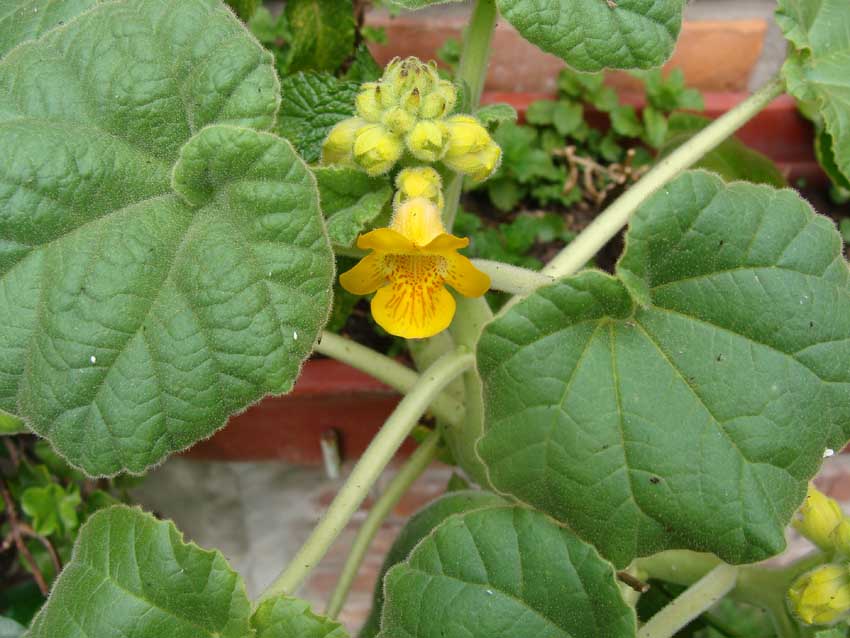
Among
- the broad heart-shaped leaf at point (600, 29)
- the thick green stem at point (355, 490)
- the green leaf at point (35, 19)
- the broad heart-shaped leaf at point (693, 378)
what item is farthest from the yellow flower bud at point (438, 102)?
the green leaf at point (35, 19)

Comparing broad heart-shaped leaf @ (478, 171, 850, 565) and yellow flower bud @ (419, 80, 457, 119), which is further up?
yellow flower bud @ (419, 80, 457, 119)

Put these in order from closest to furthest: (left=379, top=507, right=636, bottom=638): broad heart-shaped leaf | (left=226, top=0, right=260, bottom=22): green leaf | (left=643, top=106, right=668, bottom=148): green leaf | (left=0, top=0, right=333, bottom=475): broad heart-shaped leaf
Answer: (left=0, top=0, right=333, bottom=475): broad heart-shaped leaf, (left=379, top=507, right=636, bottom=638): broad heart-shaped leaf, (left=226, top=0, right=260, bottom=22): green leaf, (left=643, top=106, right=668, bottom=148): green leaf

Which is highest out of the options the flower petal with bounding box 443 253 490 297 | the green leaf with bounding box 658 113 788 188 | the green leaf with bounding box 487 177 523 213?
the flower petal with bounding box 443 253 490 297

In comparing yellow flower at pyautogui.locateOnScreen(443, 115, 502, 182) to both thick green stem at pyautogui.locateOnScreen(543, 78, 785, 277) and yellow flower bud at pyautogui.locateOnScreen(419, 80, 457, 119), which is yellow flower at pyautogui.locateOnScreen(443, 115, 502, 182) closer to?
yellow flower bud at pyautogui.locateOnScreen(419, 80, 457, 119)

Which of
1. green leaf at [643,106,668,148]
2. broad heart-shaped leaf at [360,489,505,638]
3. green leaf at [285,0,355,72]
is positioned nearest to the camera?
broad heart-shaped leaf at [360,489,505,638]

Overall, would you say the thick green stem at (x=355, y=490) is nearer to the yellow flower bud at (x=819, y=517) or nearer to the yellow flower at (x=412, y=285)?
the yellow flower at (x=412, y=285)

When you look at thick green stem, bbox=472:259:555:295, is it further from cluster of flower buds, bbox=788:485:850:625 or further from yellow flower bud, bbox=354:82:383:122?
cluster of flower buds, bbox=788:485:850:625

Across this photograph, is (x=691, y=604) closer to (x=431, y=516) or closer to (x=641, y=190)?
(x=431, y=516)

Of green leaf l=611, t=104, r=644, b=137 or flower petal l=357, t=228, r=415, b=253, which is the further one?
green leaf l=611, t=104, r=644, b=137

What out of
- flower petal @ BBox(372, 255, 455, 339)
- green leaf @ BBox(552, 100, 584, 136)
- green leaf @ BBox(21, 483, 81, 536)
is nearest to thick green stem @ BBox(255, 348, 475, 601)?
→ flower petal @ BBox(372, 255, 455, 339)
